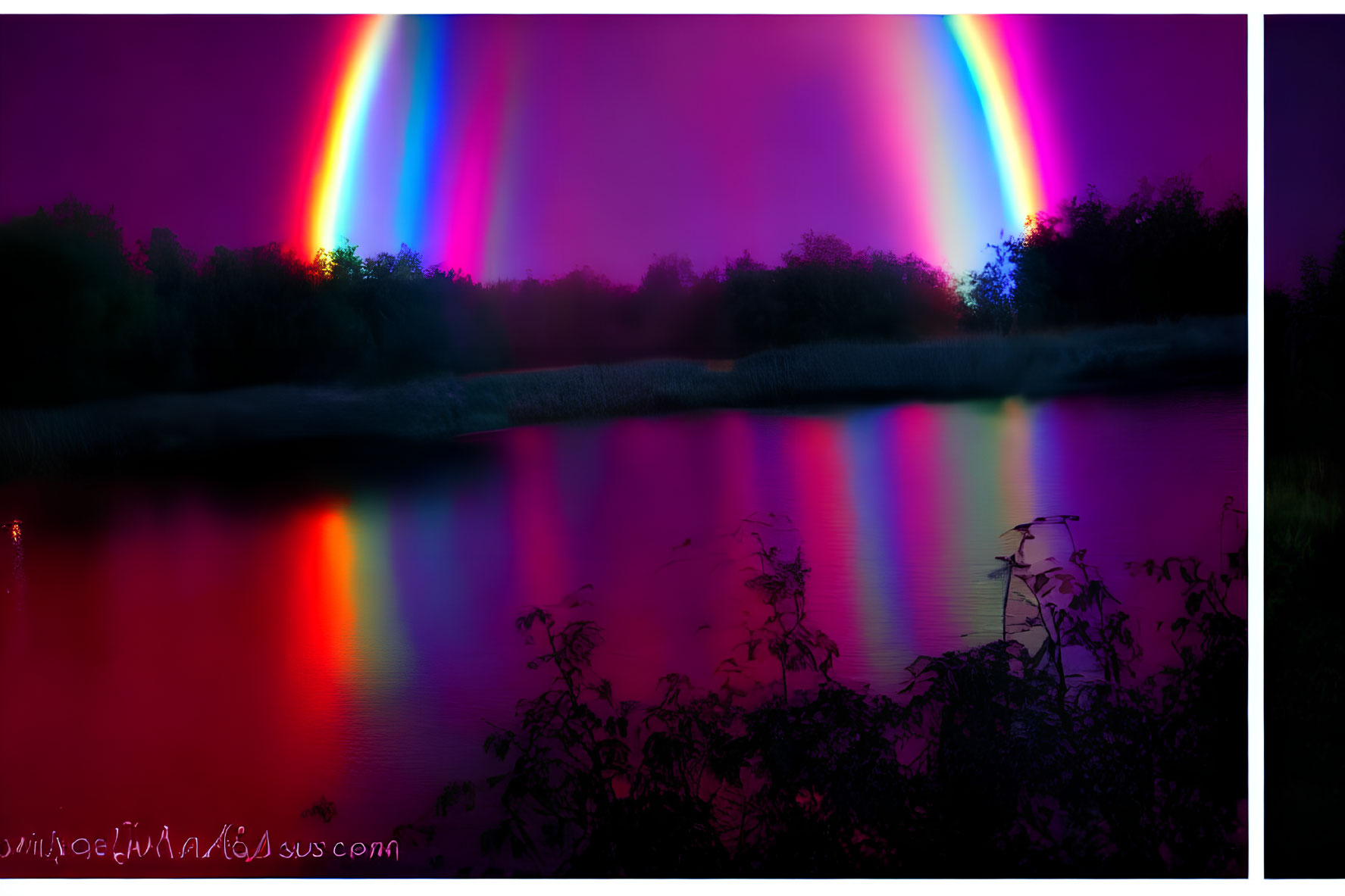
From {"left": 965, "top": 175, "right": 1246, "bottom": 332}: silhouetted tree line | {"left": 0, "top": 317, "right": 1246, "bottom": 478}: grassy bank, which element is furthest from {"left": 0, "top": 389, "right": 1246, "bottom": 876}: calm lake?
{"left": 965, "top": 175, "right": 1246, "bottom": 332}: silhouetted tree line

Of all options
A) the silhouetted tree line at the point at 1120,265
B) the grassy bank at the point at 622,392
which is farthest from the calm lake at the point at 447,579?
the silhouetted tree line at the point at 1120,265

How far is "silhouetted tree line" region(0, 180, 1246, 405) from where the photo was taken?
7.84 ft

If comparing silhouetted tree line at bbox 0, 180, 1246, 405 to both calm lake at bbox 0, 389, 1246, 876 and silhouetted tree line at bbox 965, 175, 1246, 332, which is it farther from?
calm lake at bbox 0, 389, 1246, 876

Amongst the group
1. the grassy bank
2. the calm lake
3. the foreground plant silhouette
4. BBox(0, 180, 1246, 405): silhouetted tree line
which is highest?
BBox(0, 180, 1246, 405): silhouetted tree line

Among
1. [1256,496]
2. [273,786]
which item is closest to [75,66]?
[273,786]

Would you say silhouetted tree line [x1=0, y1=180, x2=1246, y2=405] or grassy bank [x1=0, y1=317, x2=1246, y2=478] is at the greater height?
silhouetted tree line [x1=0, y1=180, x2=1246, y2=405]

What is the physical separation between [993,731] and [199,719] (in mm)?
1969

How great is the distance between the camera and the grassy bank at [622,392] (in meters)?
2.40

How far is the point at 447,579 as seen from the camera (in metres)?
2.43

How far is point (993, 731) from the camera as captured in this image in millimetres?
2404

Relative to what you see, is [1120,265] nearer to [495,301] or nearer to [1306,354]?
[1306,354]

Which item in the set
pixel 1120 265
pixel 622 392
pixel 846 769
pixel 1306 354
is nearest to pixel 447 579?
pixel 622 392

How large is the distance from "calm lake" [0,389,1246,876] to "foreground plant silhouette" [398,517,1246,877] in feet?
0.22

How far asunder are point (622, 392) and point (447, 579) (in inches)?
25.4
